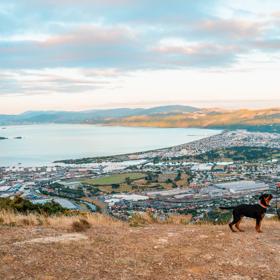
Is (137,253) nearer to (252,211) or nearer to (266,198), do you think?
(252,211)

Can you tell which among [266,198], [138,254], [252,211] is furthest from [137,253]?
[266,198]

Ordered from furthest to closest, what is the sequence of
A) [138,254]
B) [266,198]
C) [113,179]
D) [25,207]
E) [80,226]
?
1. [113,179]
2. [25,207]
3. [80,226]
4. [266,198]
5. [138,254]

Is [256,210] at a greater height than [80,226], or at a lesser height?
greater

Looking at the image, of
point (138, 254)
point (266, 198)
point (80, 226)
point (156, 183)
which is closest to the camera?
point (138, 254)

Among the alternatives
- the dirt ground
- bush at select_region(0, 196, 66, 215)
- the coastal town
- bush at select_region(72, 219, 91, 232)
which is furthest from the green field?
the dirt ground

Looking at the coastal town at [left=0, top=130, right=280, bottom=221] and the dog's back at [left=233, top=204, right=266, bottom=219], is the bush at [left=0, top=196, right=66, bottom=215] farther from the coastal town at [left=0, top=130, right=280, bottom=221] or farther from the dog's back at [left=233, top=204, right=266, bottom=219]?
the coastal town at [left=0, top=130, right=280, bottom=221]

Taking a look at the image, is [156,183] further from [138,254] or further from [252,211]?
[138,254]

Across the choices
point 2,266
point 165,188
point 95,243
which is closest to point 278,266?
point 95,243

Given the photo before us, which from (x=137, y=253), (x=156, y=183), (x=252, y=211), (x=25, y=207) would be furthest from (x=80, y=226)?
(x=156, y=183)

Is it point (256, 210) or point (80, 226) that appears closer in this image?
point (256, 210)

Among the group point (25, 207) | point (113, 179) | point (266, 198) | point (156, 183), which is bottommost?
point (156, 183)
